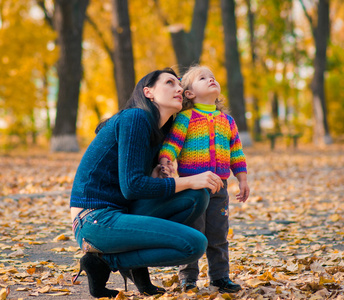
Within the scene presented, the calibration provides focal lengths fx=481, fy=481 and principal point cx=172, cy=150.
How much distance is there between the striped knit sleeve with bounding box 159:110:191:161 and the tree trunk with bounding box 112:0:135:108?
31.7 ft

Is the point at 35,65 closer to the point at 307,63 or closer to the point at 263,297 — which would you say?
the point at 263,297

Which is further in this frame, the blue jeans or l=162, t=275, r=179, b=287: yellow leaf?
l=162, t=275, r=179, b=287: yellow leaf

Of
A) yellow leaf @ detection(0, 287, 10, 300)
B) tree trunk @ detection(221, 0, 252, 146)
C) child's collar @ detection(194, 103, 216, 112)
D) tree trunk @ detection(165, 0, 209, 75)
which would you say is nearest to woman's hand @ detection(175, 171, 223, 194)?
child's collar @ detection(194, 103, 216, 112)

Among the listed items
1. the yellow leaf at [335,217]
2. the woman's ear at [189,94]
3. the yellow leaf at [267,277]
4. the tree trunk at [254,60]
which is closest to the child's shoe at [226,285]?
the yellow leaf at [267,277]

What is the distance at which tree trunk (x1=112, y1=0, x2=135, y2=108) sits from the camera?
12.9 m

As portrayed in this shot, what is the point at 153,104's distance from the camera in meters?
3.15

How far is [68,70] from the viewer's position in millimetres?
16062

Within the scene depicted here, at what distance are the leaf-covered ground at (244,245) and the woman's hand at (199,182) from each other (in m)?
0.68

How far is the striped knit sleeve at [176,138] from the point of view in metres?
3.15

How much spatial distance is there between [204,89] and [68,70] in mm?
13388

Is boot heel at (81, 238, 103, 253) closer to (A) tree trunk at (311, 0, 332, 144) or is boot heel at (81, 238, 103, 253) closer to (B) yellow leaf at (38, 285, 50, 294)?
(B) yellow leaf at (38, 285, 50, 294)

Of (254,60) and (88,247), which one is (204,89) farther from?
(254,60)

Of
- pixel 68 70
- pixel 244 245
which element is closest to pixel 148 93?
pixel 244 245

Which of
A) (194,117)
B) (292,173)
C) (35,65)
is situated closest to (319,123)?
(292,173)
